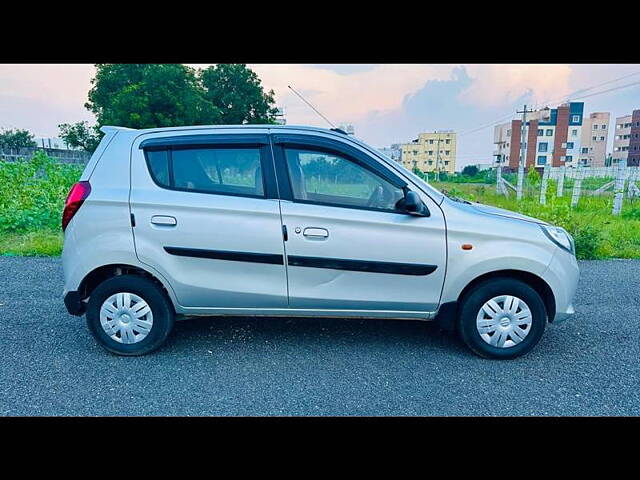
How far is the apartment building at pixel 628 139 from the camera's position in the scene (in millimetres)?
65875

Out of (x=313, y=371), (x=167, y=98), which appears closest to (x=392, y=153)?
(x=313, y=371)

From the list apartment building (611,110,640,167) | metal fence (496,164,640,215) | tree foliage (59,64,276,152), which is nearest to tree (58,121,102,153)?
tree foliage (59,64,276,152)

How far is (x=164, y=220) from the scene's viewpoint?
327 centimetres

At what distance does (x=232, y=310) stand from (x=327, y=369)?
36.4 inches

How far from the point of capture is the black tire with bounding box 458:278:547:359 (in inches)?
131

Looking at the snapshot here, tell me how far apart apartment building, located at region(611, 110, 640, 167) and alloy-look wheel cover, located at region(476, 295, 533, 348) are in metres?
74.5

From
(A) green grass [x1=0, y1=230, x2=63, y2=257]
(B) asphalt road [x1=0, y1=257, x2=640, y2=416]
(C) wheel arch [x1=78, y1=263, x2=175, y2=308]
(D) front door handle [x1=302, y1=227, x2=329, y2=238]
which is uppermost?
(D) front door handle [x1=302, y1=227, x2=329, y2=238]

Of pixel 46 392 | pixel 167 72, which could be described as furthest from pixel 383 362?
pixel 167 72

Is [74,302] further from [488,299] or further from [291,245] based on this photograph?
[488,299]

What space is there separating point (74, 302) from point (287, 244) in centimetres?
186

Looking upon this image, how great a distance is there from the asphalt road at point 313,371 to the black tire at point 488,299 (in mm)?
104

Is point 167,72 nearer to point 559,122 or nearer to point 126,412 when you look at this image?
point 126,412

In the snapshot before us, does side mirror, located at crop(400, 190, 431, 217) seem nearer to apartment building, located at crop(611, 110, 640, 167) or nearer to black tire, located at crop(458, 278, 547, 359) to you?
black tire, located at crop(458, 278, 547, 359)

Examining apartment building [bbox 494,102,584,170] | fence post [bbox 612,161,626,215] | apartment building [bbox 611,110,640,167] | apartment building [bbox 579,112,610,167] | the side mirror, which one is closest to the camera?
the side mirror
